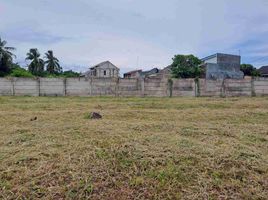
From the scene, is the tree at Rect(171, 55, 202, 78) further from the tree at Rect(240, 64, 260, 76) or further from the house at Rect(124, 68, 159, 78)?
the tree at Rect(240, 64, 260, 76)

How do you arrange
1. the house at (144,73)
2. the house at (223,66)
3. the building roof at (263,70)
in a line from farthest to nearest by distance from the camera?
1. the house at (144,73)
2. the building roof at (263,70)
3. the house at (223,66)

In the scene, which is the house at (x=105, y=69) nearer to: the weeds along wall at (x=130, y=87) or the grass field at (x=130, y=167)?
the weeds along wall at (x=130, y=87)

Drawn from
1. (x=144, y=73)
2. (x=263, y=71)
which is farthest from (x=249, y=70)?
(x=144, y=73)

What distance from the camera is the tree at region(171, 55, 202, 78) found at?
2638cm

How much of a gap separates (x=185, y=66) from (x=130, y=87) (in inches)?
430

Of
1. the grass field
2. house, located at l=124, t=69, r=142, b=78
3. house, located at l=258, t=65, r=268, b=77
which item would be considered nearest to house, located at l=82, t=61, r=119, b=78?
house, located at l=124, t=69, r=142, b=78

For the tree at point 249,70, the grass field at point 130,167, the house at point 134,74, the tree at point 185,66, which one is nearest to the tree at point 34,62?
the house at point 134,74

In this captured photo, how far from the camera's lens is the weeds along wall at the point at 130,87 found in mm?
16375

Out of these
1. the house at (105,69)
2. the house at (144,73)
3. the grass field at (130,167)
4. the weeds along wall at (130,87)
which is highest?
the house at (105,69)

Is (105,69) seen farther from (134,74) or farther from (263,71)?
(263,71)

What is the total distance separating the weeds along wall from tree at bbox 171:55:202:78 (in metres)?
8.69

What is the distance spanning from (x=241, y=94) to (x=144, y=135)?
1577cm

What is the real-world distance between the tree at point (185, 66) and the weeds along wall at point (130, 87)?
8695 millimetres

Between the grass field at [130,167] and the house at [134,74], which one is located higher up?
the house at [134,74]
